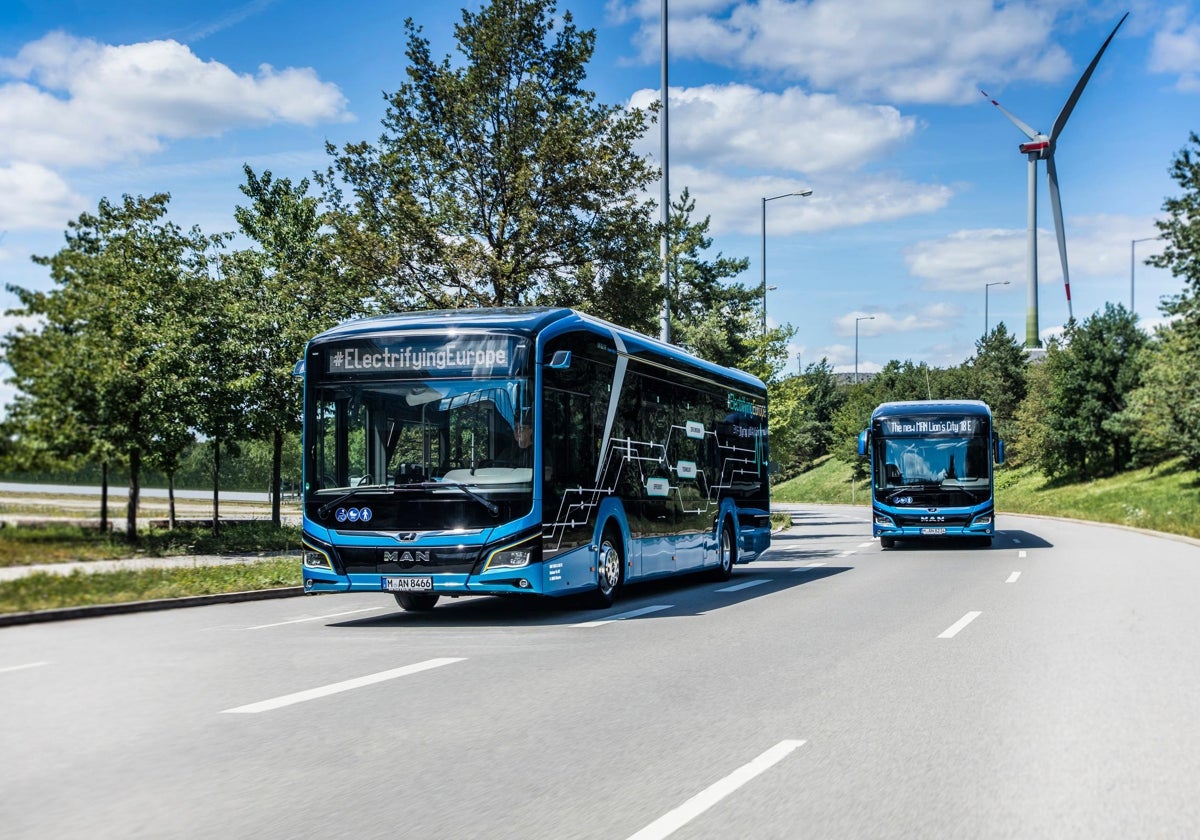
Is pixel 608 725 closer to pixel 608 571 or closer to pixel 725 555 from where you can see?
pixel 608 571

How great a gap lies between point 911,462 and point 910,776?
2148cm

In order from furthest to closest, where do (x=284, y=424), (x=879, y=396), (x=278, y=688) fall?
(x=879, y=396) → (x=284, y=424) → (x=278, y=688)

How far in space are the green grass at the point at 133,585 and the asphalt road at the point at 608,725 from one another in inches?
47.4

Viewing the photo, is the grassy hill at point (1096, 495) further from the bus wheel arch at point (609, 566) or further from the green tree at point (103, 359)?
the green tree at point (103, 359)

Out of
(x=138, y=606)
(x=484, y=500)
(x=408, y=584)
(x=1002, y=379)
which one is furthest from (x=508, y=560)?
(x=1002, y=379)

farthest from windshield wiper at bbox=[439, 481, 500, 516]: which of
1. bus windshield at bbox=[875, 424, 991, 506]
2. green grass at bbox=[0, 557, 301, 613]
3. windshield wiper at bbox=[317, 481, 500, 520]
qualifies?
bus windshield at bbox=[875, 424, 991, 506]

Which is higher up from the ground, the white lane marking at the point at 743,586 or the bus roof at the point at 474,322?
the bus roof at the point at 474,322

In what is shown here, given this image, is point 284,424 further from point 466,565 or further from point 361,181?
point 466,565

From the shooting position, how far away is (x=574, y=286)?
22.1 meters

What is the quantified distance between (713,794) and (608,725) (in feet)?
5.41

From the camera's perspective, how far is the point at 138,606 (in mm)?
14062

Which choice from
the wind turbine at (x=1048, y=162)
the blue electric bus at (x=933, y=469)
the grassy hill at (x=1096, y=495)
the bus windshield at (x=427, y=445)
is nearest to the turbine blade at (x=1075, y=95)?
the wind turbine at (x=1048, y=162)

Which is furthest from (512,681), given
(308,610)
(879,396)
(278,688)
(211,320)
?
(879,396)

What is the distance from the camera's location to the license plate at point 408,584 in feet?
38.4
